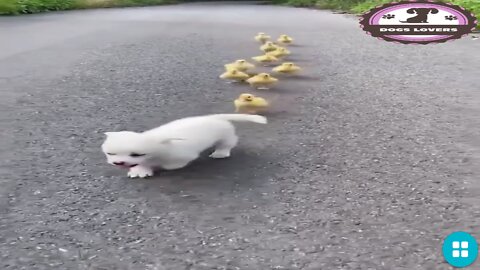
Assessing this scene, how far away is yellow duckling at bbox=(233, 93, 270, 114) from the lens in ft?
2.96

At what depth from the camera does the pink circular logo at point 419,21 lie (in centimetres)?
93

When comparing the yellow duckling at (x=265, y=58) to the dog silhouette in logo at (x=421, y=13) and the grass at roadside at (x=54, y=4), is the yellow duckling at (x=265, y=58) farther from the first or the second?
→ the grass at roadside at (x=54, y=4)

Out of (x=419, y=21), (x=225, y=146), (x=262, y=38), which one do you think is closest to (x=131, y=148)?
(x=225, y=146)

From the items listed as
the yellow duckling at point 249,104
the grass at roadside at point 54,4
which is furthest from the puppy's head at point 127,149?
the grass at roadside at point 54,4

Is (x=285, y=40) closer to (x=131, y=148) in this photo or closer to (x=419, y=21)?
(x=419, y=21)

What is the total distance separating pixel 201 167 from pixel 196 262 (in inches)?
9.1

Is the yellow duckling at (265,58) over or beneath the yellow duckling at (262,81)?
over

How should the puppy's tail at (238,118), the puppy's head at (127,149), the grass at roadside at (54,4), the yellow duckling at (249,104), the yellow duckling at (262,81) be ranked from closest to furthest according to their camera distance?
the puppy's head at (127,149) < the puppy's tail at (238,118) < the yellow duckling at (249,104) < the yellow duckling at (262,81) < the grass at roadside at (54,4)

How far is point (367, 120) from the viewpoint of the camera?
949 mm

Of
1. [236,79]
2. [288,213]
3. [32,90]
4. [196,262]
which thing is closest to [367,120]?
[236,79]

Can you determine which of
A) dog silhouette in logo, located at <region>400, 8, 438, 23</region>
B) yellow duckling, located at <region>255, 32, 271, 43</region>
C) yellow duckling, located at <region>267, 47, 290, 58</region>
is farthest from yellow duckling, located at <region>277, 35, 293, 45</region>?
dog silhouette in logo, located at <region>400, 8, 438, 23</region>

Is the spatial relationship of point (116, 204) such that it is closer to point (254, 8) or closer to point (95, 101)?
point (95, 101)

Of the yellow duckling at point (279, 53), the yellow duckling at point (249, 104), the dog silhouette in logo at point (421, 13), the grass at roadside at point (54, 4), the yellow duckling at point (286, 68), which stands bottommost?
the yellow duckling at point (249, 104)

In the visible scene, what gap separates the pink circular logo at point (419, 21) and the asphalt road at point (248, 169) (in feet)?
0.43
